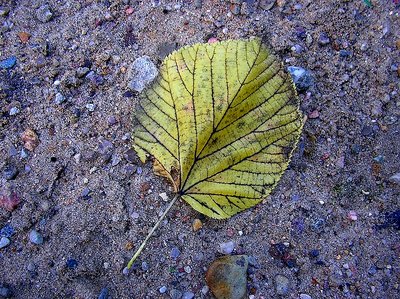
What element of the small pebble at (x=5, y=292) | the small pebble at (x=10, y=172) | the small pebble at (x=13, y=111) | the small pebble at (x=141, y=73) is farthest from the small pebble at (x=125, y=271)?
the small pebble at (x=13, y=111)

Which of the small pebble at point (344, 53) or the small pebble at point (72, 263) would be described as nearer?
the small pebble at point (72, 263)

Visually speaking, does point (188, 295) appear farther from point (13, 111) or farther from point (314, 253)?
point (13, 111)

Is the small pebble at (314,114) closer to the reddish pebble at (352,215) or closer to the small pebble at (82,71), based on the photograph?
the reddish pebble at (352,215)

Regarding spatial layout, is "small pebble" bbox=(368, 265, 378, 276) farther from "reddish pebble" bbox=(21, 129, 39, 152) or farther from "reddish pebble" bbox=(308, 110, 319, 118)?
"reddish pebble" bbox=(21, 129, 39, 152)

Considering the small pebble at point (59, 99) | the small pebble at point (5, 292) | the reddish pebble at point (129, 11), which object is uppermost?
the reddish pebble at point (129, 11)

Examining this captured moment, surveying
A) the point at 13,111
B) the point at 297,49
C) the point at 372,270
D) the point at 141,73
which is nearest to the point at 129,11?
the point at 141,73

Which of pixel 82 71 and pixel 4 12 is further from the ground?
pixel 4 12

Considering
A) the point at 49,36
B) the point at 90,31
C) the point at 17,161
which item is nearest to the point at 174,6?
the point at 90,31
